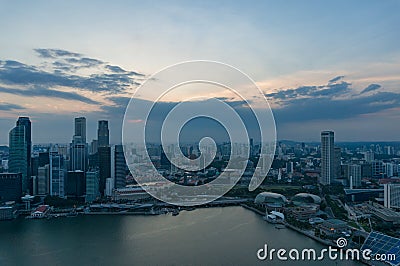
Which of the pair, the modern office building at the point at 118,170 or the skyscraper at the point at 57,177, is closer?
the skyscraper at the point at 57,177

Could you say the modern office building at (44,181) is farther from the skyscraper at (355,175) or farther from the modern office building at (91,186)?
the skyscraper at (355,175)

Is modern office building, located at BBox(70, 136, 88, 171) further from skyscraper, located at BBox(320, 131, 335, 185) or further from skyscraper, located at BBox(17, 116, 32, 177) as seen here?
skyscraper, located at BBox(320, 131, 335, 185)

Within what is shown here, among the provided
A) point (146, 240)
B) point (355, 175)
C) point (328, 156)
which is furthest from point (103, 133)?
point (355, 175)

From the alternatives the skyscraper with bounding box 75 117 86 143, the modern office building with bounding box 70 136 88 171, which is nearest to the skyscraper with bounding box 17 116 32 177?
the modern office building with bounding box 70 136 88 171

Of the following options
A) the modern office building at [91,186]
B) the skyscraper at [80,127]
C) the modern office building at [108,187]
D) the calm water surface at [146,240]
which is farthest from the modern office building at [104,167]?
the skyscraper at [80,127]

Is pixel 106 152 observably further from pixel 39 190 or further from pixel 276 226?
pixel 276 226
